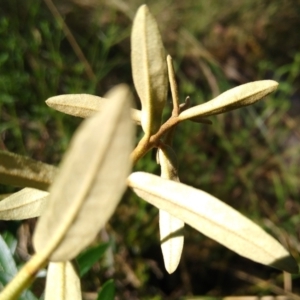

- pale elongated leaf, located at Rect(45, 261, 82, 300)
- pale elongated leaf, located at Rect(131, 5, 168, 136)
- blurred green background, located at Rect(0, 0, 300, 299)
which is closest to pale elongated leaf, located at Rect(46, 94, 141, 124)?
pale elongated leaf, located at Rect(131, 5, 168, 136)

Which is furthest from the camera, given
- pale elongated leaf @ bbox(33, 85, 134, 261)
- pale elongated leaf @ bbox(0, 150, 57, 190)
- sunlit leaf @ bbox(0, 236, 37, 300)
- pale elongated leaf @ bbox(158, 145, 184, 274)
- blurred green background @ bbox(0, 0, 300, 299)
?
blurred green background @ bbox(0, 0, 300, 299)

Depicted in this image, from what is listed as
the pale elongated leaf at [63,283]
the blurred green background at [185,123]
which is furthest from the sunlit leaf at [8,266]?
the pale elongated leaf at [63,283]

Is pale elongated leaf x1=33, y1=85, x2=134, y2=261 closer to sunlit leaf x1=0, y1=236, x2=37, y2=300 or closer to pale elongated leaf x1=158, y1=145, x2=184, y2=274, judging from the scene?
pale elongated leaf x1=158, y1=145, x2=184, y2=274

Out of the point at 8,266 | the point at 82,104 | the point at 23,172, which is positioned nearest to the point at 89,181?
the point at 23,172

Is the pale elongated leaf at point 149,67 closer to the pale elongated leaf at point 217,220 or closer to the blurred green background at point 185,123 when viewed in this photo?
the pale elongated leaf at point 217,220

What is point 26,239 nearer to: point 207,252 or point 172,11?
point 207,252

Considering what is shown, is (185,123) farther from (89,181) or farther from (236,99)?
(89,181)
